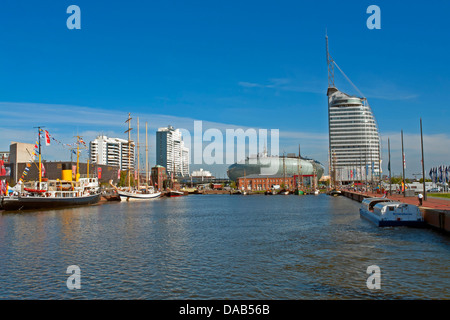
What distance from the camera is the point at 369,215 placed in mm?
53219

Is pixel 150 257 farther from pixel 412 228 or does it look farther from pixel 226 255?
pixel 412 228

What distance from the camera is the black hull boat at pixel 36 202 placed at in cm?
8038

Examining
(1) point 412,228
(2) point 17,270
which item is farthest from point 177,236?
(1) point 412,228

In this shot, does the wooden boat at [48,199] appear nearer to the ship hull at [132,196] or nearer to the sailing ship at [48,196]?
the sailing ship at [48,196]

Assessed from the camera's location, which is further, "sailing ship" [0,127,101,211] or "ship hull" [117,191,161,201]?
"ship hull" [117,191,161,201]

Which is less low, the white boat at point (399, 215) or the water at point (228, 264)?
the white boat at point (399, 215)

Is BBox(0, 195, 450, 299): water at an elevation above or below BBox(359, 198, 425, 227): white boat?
below

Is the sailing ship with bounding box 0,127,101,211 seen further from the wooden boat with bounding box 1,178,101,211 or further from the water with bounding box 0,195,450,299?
the water with bounding box 0,195,450,299

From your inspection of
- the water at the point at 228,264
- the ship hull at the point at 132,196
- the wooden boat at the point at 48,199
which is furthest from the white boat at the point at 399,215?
the ship hull at the point at 132,196

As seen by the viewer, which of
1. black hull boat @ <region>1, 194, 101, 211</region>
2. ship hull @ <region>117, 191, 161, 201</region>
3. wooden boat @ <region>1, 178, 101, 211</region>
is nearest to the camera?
black hull boat @ <region>1, 194, 101, 211</region>

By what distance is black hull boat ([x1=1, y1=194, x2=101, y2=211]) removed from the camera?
264ft

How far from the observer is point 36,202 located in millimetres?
84375

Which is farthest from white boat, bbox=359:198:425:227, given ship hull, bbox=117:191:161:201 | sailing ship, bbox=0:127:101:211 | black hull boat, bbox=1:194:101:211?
ship hull, bbox=117:191:161:201
